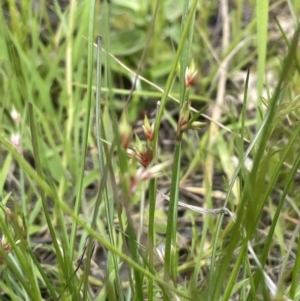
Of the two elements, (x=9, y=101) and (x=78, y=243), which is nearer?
(x=78, y=243)

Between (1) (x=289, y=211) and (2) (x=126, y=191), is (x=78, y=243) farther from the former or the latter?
(2) (x=126, y=191)

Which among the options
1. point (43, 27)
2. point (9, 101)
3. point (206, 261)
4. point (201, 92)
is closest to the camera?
point (206, 261)

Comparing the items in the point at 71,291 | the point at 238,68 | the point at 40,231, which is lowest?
the point at 40,231

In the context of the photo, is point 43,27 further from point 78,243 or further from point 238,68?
point 78,243

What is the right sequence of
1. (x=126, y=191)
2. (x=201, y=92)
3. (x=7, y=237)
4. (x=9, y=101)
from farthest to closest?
(x=201, y=92), (x=9, y=101), (x=7, y=237), (x=126, y=191)

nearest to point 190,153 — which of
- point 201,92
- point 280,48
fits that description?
point 201,92

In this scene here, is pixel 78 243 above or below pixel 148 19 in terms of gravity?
below
